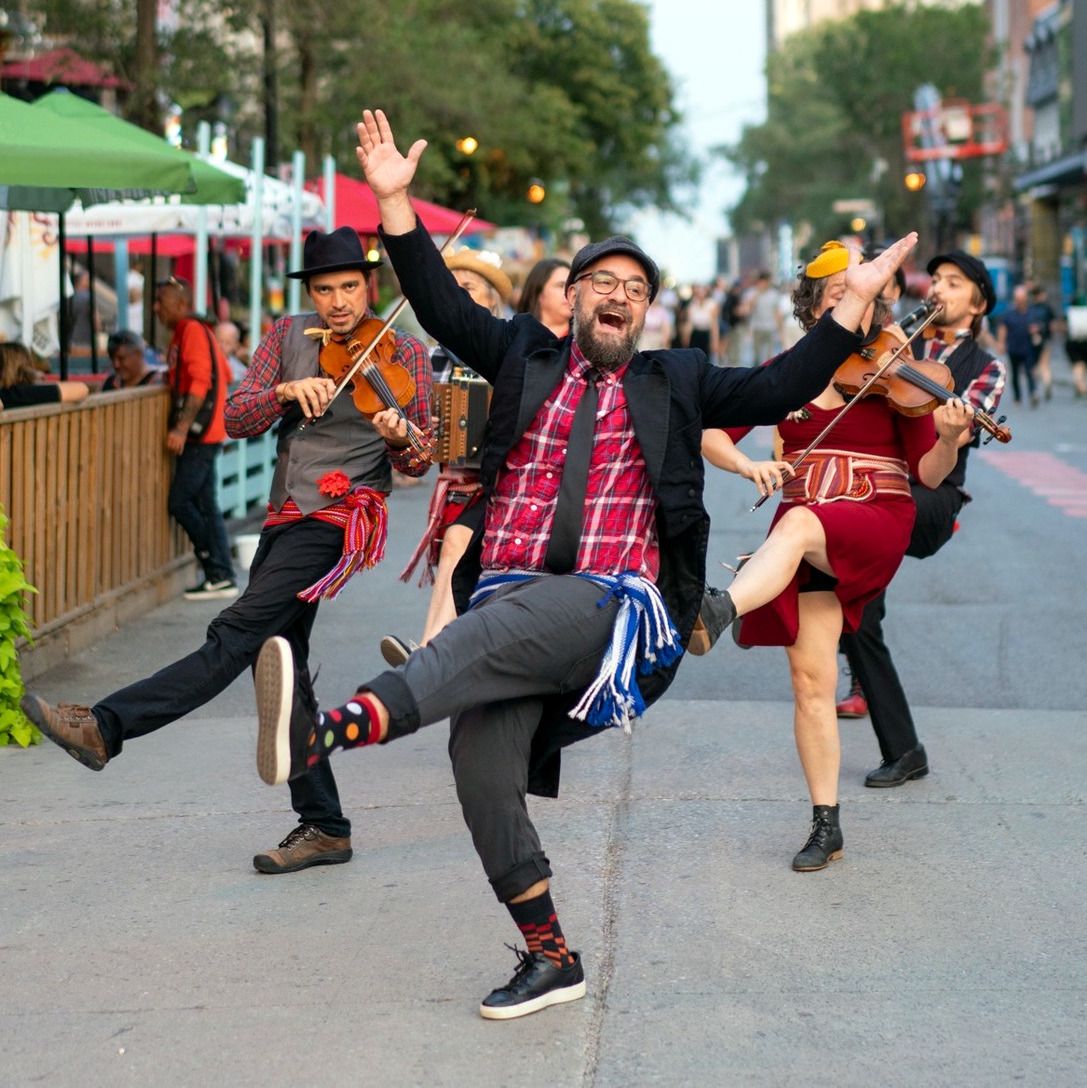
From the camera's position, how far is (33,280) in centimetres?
1619

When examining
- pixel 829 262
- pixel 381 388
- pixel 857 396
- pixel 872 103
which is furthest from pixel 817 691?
pixel 872 103

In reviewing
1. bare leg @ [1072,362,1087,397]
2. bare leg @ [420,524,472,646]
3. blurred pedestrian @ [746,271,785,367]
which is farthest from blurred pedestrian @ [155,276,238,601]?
bare leg @ [1072,362,1087,397]

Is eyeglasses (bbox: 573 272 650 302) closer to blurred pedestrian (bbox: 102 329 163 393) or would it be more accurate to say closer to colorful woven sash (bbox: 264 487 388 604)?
colorful woven sash (bbox: 264 487 388 604)

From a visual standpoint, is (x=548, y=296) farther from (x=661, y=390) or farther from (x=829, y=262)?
(x=661, y=390)

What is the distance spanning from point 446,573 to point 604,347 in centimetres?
291

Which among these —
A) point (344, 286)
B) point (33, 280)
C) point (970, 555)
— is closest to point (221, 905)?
point (344, 286)

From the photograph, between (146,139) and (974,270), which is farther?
(146,139)

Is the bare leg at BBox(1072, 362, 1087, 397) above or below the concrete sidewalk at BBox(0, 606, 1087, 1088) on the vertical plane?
above

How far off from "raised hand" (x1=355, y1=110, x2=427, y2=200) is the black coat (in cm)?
13

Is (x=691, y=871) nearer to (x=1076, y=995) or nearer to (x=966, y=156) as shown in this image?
(x=1076, y=995)

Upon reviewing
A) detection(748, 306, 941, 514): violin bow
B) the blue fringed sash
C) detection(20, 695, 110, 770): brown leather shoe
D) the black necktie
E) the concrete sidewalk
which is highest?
detection(748, 306, 941, 514): violin bow

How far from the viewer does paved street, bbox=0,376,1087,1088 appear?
4.36 meters

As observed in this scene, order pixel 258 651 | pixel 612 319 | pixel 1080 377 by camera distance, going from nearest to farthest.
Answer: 1. pixel 612 319
2. pixel 258 651
3. pixel 1080 377

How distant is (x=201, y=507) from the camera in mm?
11391
